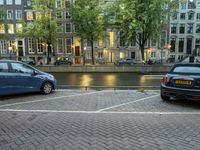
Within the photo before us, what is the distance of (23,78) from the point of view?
→ 358 inches

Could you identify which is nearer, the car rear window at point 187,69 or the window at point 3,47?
the car rear window at point 187,69

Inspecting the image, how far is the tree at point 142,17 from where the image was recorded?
27422mm

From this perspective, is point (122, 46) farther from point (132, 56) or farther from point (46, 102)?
point (46, 102)

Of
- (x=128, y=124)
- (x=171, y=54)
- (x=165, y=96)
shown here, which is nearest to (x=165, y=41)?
(x=171, y=54)

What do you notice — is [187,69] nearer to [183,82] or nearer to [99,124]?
[183,82]

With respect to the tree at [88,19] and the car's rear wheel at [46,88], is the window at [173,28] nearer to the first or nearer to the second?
the tree at [88,19]

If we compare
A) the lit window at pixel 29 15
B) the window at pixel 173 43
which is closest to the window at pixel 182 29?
the window at pixel 173 43

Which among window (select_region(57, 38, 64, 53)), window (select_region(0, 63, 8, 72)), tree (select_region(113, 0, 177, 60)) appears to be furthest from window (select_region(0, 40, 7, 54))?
window (select_region(0, 63, 8, 72))

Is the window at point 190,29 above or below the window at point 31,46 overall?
above

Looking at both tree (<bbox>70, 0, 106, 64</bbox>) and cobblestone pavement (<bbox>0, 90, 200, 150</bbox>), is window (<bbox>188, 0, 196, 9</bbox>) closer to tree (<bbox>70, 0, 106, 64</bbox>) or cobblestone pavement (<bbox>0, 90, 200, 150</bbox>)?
tree (<bbox>70, 0, 106, 64</bbox>)

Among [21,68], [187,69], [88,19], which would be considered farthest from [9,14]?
[187,69]

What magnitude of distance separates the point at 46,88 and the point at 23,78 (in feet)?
4.02

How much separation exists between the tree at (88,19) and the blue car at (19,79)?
998 inches

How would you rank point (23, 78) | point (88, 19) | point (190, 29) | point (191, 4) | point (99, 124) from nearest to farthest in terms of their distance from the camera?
1. point (99, 124)
2. point (23, 78)
3. point (88, 19)
4. point (191, 4)
5. point (190, 29)
